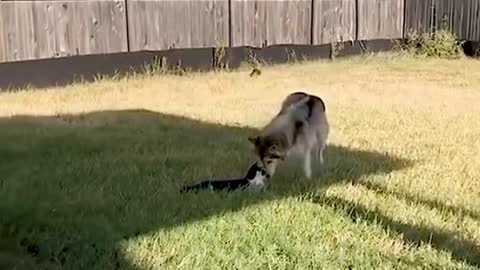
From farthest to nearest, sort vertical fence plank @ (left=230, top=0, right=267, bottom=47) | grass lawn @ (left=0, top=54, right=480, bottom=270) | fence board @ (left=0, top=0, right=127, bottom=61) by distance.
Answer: vertical fence plank @ (left=230, top=0, right=267, bottom=47)
fence board @ (left=0, top=0, right=127, bottom=61)
grass lawn @ (left=0, top=54, right=480, bottom=270)

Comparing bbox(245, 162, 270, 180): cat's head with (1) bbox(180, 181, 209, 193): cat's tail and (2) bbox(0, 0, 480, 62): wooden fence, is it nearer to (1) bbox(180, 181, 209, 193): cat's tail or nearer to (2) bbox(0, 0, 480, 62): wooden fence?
(1) bbox(180, 181, 209, 193): cat's tail

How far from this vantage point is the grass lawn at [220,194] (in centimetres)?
406

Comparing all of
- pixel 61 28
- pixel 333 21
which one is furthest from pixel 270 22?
pixel 61 28

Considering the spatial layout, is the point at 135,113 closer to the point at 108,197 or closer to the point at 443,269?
the point at 108,197

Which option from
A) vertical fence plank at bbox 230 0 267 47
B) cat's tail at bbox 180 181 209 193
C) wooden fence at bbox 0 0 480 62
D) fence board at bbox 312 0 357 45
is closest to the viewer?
cat's tail at bbox 180 181 209 193

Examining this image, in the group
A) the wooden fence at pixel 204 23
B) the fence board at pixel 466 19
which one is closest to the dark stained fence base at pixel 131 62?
the wooden fence at pixel 204 23

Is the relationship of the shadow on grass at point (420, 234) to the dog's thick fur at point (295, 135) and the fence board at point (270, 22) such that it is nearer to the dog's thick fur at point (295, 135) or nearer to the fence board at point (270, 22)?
the dog's thick fur at point (295, 135)

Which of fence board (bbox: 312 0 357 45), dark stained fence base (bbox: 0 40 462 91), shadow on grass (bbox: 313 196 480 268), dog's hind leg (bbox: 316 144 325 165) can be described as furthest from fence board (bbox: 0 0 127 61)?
shadow on grass (bbox: 313 196 480 268)

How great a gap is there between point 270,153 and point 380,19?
8.89 metres

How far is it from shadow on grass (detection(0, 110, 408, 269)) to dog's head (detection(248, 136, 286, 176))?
0.45 feet

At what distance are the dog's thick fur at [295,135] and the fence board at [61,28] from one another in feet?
15.4

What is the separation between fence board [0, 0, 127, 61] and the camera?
31.1 feet

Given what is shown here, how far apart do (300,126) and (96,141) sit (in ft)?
6.26

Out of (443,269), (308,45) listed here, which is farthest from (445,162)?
(308,45)
